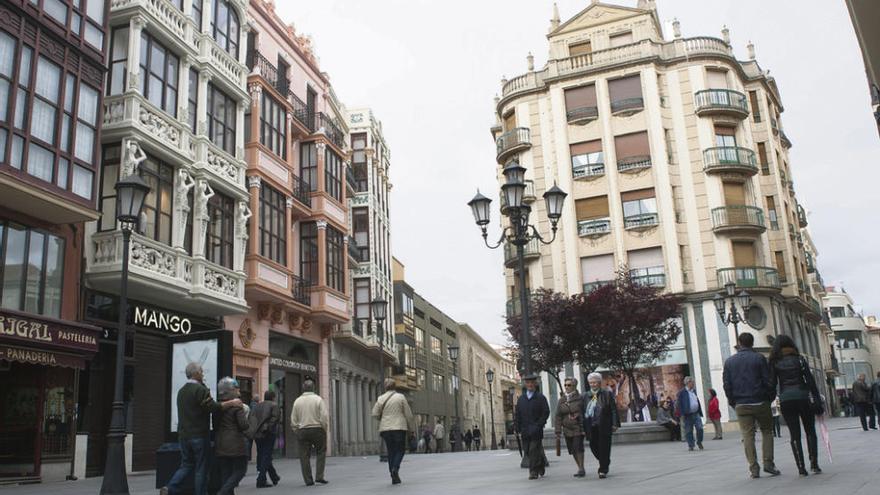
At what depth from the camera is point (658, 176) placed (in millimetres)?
42219

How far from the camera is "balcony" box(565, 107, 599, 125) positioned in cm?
4388

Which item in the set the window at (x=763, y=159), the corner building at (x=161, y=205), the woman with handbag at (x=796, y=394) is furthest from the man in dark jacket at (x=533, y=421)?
the window at (x=763, y=159)

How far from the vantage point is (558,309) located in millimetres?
31422

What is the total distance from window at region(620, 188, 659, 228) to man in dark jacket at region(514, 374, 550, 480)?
30.3 metres

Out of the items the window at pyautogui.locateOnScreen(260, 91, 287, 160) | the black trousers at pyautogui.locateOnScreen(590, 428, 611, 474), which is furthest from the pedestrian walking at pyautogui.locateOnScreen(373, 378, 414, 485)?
the window at pyautogui.locateOnScreen(260, 91, 287, 160)

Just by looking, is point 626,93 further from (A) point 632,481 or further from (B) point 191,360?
(B) point 191,360

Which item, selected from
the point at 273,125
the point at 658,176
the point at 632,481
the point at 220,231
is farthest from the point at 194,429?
the point at 658,176

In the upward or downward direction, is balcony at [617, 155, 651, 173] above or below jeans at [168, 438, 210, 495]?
above

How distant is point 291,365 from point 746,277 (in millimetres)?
23440

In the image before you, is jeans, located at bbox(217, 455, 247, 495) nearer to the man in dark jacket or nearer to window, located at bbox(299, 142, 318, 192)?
the man in dark jacket

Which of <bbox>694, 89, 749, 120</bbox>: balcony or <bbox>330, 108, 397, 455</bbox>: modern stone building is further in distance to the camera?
<bbox>694, 89, 749, 120</bbox>: balcony

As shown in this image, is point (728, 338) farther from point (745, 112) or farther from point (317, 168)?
point (317, 168)

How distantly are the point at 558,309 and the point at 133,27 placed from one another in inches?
722

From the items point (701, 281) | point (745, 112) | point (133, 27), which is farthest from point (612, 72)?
point (133, 27)
